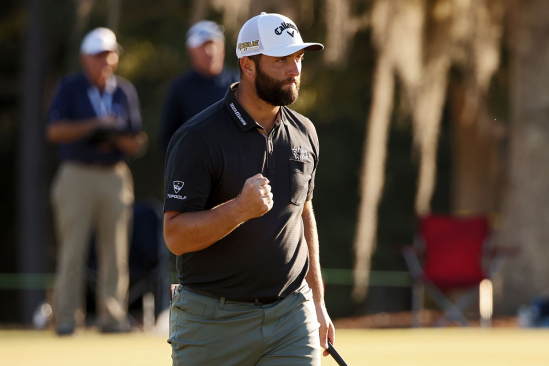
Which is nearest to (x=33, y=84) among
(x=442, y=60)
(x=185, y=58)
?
(x=185, y=58)

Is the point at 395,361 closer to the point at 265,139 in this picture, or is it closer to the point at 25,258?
the point at 265,139

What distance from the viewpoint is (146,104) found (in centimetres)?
1600

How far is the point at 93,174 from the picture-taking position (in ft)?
26.7

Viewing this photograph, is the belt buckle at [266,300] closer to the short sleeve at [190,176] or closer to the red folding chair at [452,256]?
the short sleeve at [190,176]

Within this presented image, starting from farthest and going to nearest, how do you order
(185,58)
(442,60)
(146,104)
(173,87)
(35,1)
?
(35,1)
(146,104)
(185,58)
(442,60)
(173,87)

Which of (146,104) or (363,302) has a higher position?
(146,104)

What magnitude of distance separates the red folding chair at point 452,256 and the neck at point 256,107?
7166 mm

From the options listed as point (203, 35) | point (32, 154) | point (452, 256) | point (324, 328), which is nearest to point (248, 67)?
point (324, 328)

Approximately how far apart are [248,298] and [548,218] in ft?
25.1

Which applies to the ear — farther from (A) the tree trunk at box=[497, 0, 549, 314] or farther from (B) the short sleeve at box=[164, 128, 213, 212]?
(A) the tree trunk at box=[497, 0, 549, 314]

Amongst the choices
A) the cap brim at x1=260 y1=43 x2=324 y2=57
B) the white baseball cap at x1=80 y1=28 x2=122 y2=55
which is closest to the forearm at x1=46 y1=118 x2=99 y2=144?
the white baseball cap at x1=80 y1=28 x2=122 y2=55

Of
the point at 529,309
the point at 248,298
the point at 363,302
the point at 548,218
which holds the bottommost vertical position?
the point at 363,302

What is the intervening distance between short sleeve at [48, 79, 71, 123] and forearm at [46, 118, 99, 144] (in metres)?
0.12

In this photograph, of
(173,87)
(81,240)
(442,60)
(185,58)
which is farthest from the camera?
(185,58)
